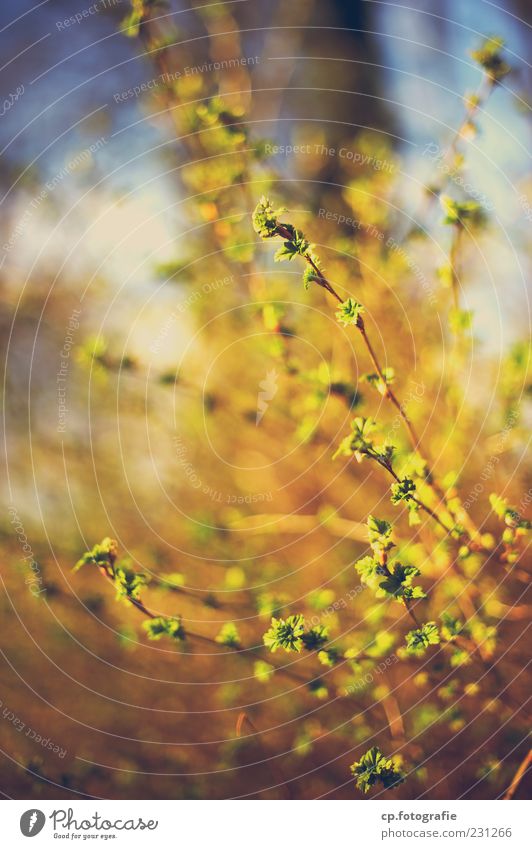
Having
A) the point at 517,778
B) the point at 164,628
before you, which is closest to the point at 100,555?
the point at 164,628

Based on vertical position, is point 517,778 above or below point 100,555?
below

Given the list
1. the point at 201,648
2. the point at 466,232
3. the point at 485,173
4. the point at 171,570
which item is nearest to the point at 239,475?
the point at 171,570

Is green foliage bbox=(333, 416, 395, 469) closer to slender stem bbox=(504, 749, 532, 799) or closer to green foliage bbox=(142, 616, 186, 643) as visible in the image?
green foliage bbox=(142, 616, 186, 643)

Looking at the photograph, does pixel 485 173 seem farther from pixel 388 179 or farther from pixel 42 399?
pixel 42 399

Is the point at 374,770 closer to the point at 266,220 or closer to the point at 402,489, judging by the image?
the point at 402,489

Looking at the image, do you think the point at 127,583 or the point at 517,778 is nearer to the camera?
the point at 127,583

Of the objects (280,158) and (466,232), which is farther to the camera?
(280,158)

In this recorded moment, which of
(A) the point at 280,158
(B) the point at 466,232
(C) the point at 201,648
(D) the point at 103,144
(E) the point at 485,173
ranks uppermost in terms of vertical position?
(D) the point at 103,144

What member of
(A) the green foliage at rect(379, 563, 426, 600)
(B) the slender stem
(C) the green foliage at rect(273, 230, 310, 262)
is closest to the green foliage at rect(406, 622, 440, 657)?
(A) the green foliage at rect(379, 563, 426, 600)
